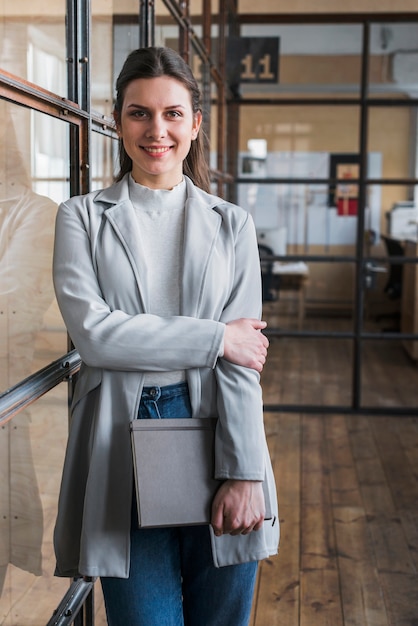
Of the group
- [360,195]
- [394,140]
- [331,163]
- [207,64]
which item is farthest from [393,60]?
[207,64]

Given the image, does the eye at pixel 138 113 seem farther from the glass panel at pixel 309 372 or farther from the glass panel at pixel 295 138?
the glass panel at pixel 309 372

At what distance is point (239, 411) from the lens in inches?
46.0

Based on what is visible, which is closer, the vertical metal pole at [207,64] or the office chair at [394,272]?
the vertical metal pole at [207,64]

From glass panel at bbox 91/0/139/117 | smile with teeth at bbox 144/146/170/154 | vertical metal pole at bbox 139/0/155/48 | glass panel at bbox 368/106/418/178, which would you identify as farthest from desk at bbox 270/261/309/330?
smile with teeth at bbox 144/146/170/154

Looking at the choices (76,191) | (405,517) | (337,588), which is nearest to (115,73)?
(76,191)

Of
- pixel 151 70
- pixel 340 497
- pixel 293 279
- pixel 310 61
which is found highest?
pixel 310 61

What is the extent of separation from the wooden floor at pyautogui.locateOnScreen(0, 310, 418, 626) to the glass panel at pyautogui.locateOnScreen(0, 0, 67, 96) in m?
0.55

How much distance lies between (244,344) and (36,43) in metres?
0.57

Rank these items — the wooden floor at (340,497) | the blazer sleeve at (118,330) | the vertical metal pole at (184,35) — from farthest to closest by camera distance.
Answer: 1. the vertical metal pole at (184,35)
2. the wooden floor at (340,497)
3. the blazer sleeve at (118,330)

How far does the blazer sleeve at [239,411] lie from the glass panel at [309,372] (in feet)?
12.0

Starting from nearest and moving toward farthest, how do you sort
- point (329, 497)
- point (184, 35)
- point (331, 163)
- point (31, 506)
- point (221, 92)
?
point (31, 506) < point (184, 35) < point (329, 497) < point (221, 92) < point (331, 163)

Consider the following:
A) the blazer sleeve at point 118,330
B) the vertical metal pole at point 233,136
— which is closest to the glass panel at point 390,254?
the vertical metal pole at point 233,136

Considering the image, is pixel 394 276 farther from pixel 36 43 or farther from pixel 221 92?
pixel 36 43

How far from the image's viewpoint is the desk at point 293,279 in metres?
4.88
